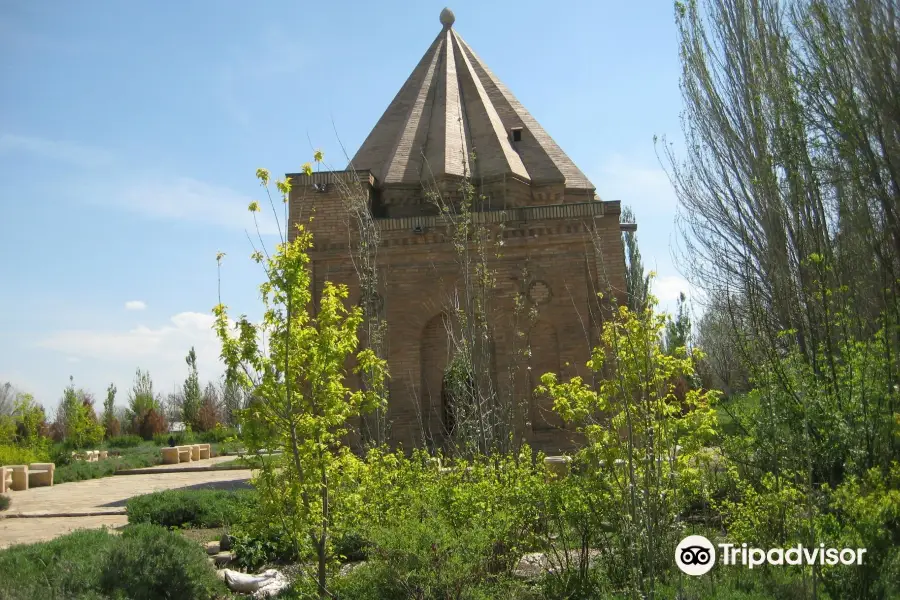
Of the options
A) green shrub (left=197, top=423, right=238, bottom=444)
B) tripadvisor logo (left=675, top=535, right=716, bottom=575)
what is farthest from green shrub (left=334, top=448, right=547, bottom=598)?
green shrub (left=197, top=423, right=238, bottom=444)

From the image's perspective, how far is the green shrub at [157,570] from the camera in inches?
205

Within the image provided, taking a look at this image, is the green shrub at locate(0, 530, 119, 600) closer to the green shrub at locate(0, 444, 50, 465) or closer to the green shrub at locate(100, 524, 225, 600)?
the green shrub at locate(100, 524, 225, 600)

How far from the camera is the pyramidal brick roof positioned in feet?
48.5

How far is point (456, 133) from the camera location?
50.6 feet

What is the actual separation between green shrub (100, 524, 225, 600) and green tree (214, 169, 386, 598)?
4.17ft

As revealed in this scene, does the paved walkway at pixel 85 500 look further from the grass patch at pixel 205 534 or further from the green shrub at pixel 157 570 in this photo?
the green shrub at pixel 157 570

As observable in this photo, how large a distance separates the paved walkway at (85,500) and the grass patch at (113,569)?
1898mm

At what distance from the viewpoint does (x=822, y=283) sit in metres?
5.70

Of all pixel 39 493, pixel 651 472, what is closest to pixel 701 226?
pixel 651 472

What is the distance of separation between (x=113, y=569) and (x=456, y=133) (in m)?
12.0

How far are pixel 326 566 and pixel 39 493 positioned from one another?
1133 cm

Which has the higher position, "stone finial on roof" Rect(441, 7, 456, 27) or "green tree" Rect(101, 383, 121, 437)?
Result: "stone finial on roof" Rect(441, 7, 456, 27)

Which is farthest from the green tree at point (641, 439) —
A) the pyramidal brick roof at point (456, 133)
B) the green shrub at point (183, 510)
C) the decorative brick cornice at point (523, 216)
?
the pyramidal brick roof at point (456, 133)

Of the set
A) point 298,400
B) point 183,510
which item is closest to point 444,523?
point 298,400
